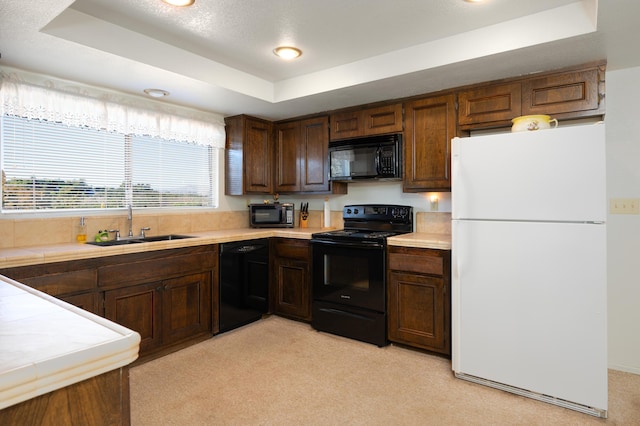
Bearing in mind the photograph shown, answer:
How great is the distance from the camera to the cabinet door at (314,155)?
381 centimetres

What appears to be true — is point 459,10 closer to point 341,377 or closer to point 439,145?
point 439,145

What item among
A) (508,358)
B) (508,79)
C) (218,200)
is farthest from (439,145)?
(218,200)

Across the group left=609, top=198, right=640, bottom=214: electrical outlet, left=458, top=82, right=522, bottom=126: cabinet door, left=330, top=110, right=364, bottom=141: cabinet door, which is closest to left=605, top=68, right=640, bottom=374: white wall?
left=609, top=198, right=640, bottom=214: electrical outlet

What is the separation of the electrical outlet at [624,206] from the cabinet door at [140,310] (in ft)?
10.9

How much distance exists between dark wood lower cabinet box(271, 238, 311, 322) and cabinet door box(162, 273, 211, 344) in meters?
0.77

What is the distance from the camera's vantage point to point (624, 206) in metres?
2.66

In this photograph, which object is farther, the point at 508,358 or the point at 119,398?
the point at 508,358

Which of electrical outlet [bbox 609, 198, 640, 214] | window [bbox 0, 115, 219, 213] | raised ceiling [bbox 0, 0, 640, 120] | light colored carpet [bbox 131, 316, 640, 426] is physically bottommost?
light colored carpet [bbox 131, 316, 640, 426]

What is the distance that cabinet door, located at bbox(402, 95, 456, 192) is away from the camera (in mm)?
3045

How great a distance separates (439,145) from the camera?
3084 mm

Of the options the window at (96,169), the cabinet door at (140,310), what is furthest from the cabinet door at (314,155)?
the cabinet door at (140,310)

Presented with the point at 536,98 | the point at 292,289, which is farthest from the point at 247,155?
the point at 536,98

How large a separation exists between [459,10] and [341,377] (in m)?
2.40

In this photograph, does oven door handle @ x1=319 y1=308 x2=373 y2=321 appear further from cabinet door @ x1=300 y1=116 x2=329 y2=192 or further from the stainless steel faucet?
the stainless steel faucet
